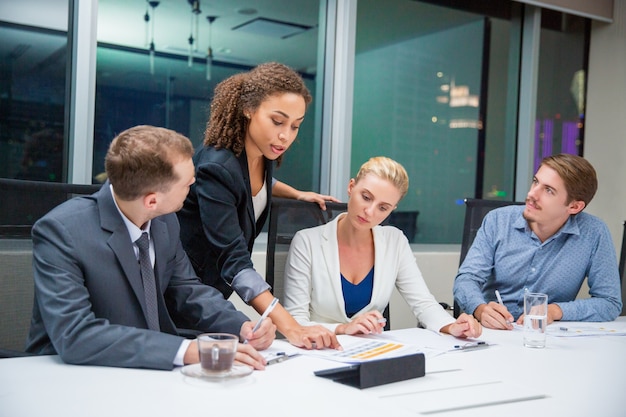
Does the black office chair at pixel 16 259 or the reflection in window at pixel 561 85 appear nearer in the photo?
the black office chair at pixel 16 259

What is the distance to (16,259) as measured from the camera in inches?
74.0

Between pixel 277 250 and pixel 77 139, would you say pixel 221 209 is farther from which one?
pixel 77 139

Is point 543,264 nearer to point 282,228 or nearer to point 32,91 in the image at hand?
point 282,228

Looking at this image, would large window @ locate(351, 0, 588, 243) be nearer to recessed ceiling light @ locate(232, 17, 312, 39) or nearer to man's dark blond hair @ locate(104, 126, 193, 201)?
recessed ceiling light @ locate(232, 17, 312, 39)

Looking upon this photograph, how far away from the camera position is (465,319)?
196 cm

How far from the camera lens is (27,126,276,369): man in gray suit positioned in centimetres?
142

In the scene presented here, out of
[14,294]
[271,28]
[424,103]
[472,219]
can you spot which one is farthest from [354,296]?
[424,103]

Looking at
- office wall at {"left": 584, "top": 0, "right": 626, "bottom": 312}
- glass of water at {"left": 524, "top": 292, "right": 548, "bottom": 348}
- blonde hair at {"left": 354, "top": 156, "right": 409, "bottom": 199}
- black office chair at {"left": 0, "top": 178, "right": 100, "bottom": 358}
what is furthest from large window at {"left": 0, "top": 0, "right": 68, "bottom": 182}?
office wall at {"left": 584, "top": 0, "right": 626, "bottom": 312}

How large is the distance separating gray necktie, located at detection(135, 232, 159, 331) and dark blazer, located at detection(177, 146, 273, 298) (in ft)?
1.13

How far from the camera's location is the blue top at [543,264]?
2.57 metres

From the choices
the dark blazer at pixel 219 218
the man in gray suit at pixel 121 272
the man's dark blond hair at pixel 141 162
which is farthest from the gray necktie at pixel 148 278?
the dark blazer at pixel 219 218

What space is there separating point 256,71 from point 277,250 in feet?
2.07

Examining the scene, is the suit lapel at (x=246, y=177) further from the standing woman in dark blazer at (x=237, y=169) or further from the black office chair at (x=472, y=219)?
the black office chair at (x=472, y=219)

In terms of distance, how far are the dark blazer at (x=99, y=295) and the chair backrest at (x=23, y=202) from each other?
355mm
